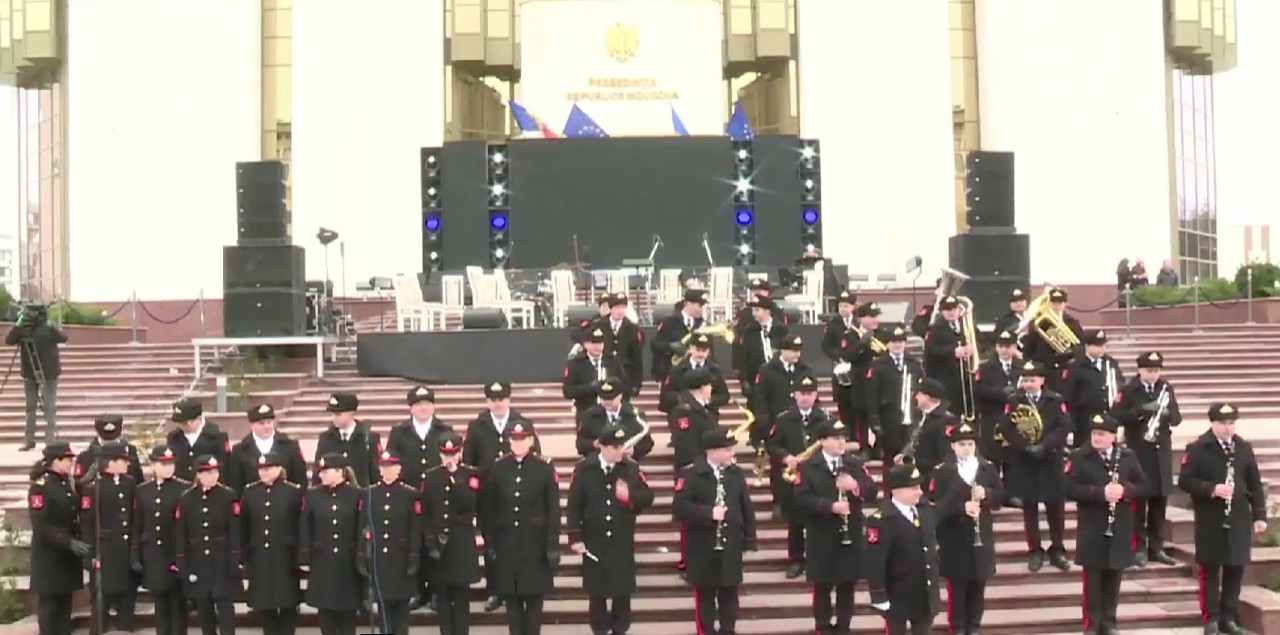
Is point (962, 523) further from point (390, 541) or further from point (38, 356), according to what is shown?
point (38, 356)

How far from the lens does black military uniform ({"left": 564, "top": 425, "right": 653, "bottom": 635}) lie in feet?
33.7

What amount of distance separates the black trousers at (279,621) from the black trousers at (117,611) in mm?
1151

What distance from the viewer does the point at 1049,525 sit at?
11.8m

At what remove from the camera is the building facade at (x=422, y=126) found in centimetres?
3017

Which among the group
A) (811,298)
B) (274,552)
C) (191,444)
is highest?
(811,298)

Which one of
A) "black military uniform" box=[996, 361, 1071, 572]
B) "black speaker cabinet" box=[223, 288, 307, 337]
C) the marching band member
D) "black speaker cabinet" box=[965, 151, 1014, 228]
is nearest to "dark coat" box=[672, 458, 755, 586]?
"black military uniform" box=[996, 361, 1071, 572]

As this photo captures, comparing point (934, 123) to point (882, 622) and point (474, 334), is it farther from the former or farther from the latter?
point (882, 622)

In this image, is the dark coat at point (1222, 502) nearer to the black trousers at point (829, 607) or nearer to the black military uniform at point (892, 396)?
the black trousers at point (829, 607)

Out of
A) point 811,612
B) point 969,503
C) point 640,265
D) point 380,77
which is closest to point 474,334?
point 640,265

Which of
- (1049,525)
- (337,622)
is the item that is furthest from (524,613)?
(1049,525)

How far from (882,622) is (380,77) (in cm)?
2189

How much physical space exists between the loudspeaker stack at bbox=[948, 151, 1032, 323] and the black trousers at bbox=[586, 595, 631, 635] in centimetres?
804

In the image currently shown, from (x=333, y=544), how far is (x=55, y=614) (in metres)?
2.33

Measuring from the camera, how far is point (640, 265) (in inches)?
955
